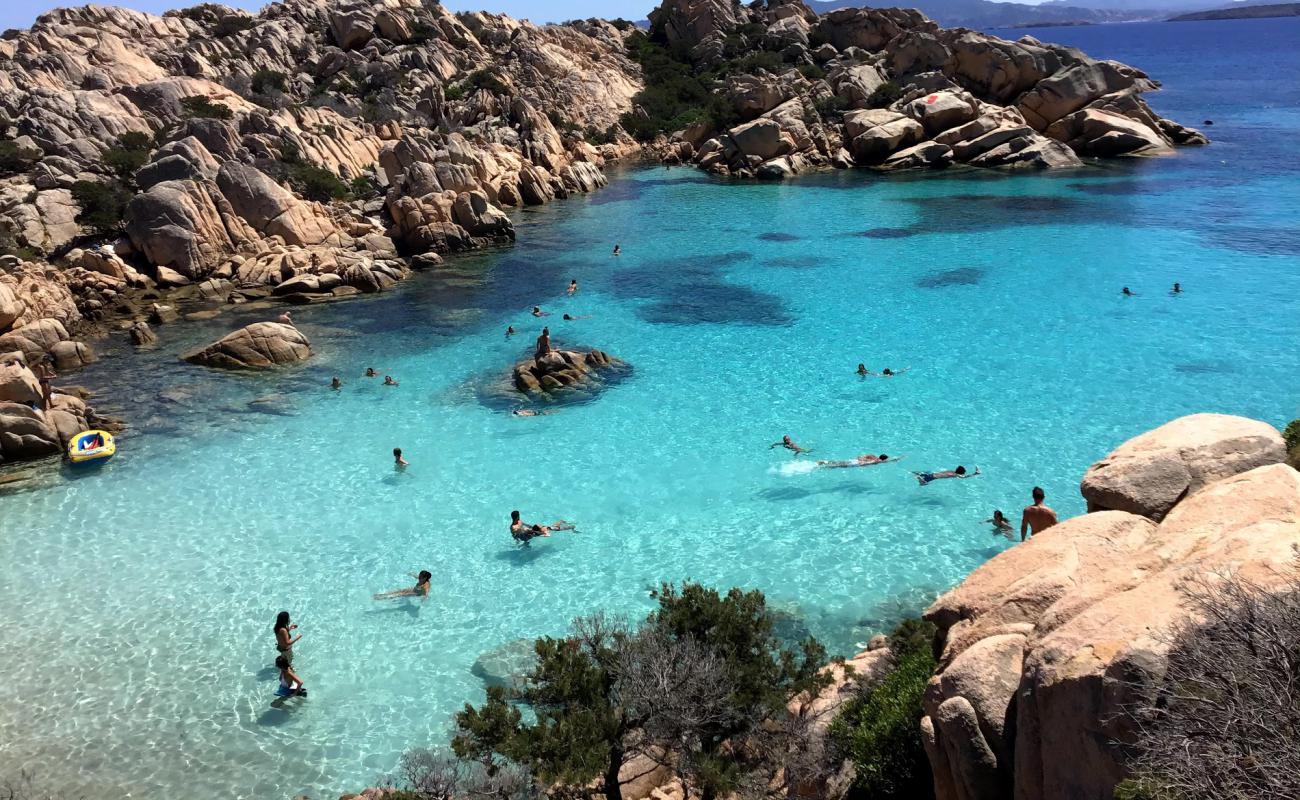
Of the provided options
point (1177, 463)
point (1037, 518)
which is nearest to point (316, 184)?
point (1037, 518)

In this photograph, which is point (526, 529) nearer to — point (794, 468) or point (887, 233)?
point (794, 468)

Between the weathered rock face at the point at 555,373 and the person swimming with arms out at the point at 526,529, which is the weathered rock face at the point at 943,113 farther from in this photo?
the person swimming with arms out at the point at 526,529

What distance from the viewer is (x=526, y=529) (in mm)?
20156

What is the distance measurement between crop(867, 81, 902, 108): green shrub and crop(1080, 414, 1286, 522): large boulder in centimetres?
7044

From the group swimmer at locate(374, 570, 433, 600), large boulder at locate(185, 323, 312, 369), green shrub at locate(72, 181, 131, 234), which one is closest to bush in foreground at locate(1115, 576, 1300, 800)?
swimmer at locate(374, 570, 433, 600)

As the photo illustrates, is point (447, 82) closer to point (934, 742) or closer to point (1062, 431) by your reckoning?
point (1062, 431)

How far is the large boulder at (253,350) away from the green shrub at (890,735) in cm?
2775

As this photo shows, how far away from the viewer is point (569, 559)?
772 inches

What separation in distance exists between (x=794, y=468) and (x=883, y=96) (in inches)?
2486

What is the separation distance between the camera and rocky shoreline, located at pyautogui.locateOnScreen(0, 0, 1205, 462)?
4147 cm

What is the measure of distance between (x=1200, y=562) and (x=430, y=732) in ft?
40.4

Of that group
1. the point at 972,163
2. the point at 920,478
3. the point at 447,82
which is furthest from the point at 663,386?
the point at 447,82

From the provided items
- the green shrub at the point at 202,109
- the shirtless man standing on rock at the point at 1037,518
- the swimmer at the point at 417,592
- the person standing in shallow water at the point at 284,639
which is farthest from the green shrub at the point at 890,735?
the green shrub at the point at 202,109

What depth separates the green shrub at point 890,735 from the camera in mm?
9383
